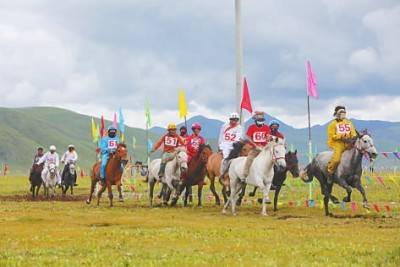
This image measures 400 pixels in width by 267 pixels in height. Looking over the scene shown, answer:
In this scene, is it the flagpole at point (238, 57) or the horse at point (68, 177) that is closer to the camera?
the flagpole at point (238, 57)

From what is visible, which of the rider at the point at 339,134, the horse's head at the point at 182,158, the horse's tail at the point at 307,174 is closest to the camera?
the rider at the point at 339,134

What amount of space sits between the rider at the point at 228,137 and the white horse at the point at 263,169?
171 cm

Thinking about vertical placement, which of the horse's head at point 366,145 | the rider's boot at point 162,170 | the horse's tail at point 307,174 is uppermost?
the horse's head at point 366,145

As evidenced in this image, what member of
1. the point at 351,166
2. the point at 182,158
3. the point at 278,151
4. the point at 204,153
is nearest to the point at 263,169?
the point at 278,151

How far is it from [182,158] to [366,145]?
6792mm

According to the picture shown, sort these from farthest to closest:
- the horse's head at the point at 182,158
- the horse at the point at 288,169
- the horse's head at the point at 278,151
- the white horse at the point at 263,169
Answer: the horse's head at the point at 182,158 < the horse at the point at 288,169 < the white horse at the point at 263,169 < the horse's head at the point at 278,151

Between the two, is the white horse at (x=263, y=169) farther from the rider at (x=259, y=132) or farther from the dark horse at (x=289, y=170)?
the dark horse at (x=289, y=170)

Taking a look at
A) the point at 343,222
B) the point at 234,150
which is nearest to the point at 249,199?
the point at 234,150

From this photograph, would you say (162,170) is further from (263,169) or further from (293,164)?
(263,169)

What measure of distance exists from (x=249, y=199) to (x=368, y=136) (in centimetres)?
1001

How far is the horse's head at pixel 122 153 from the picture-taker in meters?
25.5

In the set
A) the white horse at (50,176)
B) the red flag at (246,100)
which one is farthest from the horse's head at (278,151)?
the white horse at (50,176)

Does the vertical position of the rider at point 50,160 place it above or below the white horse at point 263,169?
above

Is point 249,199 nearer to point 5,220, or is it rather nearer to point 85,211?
point 85,211
